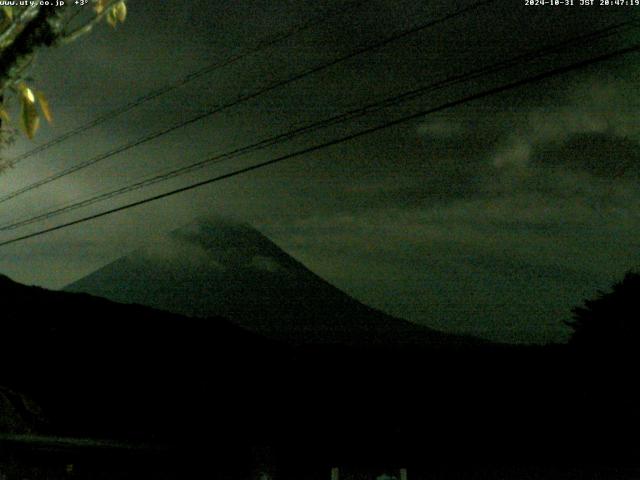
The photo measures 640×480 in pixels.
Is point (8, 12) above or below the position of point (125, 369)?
above

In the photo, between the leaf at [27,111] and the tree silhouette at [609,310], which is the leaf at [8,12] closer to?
the leaf at [27,111]

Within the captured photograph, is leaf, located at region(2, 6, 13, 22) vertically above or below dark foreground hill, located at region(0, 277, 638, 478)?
above

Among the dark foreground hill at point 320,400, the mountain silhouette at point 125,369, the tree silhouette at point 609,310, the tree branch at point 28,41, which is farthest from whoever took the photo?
the tree silhouette at point 609,310

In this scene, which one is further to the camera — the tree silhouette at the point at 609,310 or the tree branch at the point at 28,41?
the tree silhouette at the point at 609,310

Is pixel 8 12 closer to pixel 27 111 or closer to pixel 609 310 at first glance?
pixel 27 111

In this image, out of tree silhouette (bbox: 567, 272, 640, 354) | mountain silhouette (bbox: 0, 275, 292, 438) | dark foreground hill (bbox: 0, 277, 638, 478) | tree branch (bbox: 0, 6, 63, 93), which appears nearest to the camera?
tree branch (bbox: 0, 6, 63, 93)

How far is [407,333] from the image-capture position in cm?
6269

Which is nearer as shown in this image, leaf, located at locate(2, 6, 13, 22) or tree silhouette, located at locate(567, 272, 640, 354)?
leaf, located at locate(2, 6, 13, 22)

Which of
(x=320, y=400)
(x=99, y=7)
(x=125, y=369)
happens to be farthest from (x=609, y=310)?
(x=99, y=7)

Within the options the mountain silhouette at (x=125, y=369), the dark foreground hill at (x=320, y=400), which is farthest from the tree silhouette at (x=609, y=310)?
the mountain silhouette at (x=125, y=369)

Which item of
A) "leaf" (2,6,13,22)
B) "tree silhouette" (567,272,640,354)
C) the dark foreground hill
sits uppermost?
"tree silhouette" (567,272,640,354)

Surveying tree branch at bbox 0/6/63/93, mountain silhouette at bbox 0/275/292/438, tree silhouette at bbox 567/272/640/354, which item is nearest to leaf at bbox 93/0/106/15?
tree branch at bbox 0/6/63/93

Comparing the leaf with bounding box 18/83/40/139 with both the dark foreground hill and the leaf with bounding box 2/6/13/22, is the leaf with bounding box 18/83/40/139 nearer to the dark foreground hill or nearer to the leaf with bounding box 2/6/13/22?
the leaf with bounding box 2/6/13/22

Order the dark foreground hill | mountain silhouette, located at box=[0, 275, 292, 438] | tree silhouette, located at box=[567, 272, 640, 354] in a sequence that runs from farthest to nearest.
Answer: tree silhouette, located at box=[567, 272, 640, 354] < mountain silhouette, located at box=[0, 275, 292, 438] < the dark foreground hill
